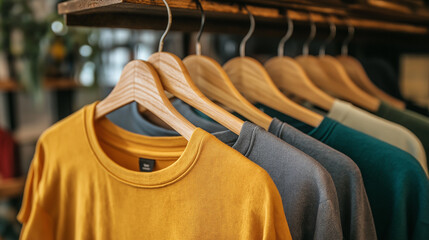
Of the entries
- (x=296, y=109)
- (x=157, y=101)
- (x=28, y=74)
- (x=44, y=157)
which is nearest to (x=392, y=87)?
(x=296, y=109)

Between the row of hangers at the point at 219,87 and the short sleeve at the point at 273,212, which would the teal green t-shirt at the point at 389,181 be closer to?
the row of hangers at the point at 219,87

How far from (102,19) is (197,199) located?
1.26 ft

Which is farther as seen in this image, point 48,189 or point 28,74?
point 28,74

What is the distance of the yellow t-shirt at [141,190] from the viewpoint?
49 centimetres

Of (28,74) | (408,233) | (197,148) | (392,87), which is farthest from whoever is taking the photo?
(28,74)

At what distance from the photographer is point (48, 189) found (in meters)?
0.65

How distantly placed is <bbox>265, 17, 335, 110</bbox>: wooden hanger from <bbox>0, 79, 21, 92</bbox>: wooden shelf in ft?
5.50

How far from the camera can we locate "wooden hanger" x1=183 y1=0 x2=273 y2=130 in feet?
2.04

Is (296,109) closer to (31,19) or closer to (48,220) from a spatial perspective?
(48,220)

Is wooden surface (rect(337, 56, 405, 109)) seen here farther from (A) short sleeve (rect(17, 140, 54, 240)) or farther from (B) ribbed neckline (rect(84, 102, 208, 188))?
(A) short sleeve (rect(17, 140, 54, 240))

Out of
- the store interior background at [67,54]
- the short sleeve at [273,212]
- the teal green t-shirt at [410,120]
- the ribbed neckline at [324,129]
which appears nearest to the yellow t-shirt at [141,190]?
the short sleeve at [273,212]

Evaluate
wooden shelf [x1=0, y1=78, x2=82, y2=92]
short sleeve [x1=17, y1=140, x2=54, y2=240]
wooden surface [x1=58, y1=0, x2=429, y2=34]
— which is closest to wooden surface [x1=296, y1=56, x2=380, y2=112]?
wooden surface [x1=58, y1=0, x2=429, y2=34]

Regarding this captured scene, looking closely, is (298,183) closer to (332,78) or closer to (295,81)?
(295,81)

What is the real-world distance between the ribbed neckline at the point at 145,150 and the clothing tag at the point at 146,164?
10 millimetres
